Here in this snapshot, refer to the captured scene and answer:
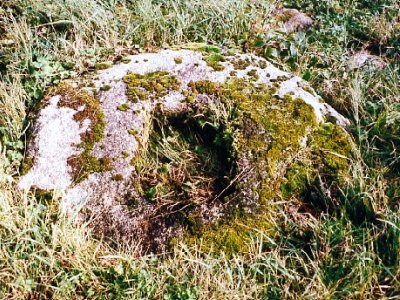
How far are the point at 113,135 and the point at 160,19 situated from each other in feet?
5.45

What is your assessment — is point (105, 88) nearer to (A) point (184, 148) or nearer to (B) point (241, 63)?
(A) point (184, 148)

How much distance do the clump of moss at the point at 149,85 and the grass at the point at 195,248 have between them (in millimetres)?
554

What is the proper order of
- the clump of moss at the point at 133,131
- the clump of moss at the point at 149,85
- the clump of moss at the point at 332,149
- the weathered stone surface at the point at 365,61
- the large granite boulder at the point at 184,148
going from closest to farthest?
the large granite boulder at the point at 184,148 → the clump of moss at the point at 332,149 → the clump of moss at the point at 133,131 → the clump of moss at the point at 149,85 → the weathered stone surface at the point at 365,61

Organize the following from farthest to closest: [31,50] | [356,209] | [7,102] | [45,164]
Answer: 1. [31,50]
2. [7,102]
3. [45,164]
4. [356,209]

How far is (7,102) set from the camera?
3.57 meters

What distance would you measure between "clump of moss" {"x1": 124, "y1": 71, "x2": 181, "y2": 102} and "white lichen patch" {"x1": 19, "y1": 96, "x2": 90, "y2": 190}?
1.51 feet

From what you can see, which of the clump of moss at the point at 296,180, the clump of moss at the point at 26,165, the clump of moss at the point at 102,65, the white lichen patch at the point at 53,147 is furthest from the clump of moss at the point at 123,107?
the clump of moss at the point at 296,180

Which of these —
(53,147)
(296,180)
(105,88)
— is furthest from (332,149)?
(53,147)

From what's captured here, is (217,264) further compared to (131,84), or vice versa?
(131,84)

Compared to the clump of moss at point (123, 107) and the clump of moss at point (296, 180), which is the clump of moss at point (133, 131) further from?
the clump of moss at point (296, 180)

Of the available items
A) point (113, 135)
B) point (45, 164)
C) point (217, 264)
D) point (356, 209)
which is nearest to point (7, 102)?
point (45, 164)

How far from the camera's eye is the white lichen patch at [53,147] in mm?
3244

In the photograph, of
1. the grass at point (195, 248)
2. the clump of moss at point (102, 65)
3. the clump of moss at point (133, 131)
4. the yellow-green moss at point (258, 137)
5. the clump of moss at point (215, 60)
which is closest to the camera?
the grass at point (195, 248)

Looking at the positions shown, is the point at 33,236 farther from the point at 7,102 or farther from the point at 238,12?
the point at 238,12
